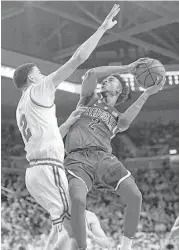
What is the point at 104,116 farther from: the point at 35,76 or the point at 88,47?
the point at 88,47

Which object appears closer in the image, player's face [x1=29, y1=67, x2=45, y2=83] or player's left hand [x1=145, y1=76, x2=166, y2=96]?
player's face [x1=29, y1=67, x2=45, y2=83]

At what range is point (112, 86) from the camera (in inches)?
171

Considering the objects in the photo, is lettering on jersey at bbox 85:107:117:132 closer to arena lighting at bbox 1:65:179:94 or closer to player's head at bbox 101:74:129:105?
player's head at bbox 101:74:129:105

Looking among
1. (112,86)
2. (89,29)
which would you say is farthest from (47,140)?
(89,29)

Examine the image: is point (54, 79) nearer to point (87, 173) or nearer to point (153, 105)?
point (87, 173)

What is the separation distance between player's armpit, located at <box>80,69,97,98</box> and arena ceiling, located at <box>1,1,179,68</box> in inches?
291

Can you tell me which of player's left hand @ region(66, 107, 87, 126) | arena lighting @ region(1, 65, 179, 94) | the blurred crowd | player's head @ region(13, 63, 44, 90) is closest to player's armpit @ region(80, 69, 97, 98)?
player's left hand @ region(66, 107, 87, 126)

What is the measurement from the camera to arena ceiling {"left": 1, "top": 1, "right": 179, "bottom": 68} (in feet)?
40.0

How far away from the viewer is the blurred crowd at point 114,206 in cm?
1055

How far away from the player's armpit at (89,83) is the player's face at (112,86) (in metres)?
0.09

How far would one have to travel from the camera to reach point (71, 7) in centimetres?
1240

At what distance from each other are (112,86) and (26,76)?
0.78 m

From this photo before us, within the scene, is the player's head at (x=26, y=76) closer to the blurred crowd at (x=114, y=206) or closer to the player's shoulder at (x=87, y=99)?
the player's shoulder at (x=87, y=99)

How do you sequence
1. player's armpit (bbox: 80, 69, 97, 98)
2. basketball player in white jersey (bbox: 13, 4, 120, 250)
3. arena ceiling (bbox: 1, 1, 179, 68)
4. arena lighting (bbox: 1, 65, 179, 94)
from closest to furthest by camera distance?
basketball player in white jersey (bbox: 13, 4, 120, 250) < player's armpit (bbox: 80, 69, 97, 98) < arena ceiling (bbox: 1, 1, 179, 68) < arena lighting (bbox: 1, 65, 179, 94)
